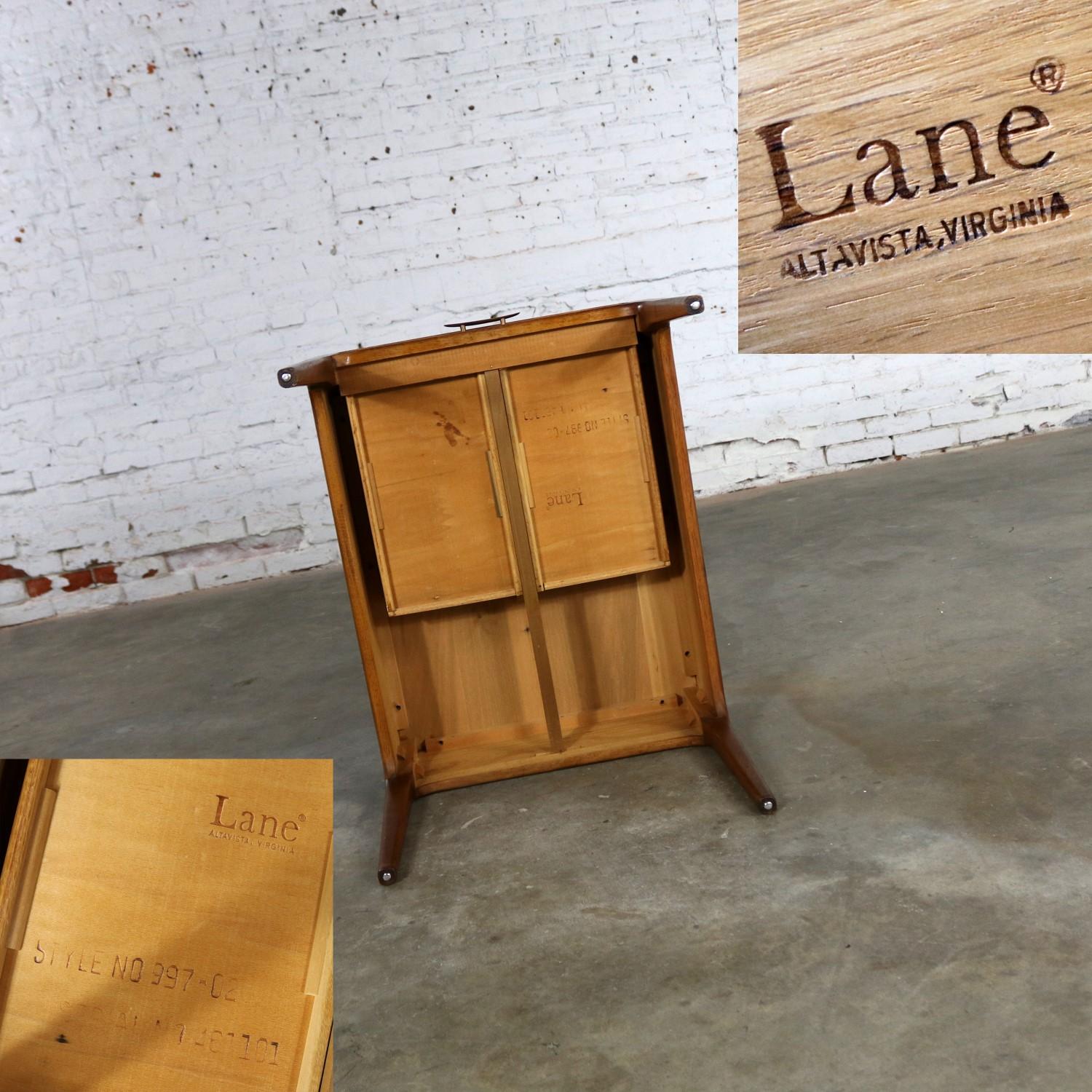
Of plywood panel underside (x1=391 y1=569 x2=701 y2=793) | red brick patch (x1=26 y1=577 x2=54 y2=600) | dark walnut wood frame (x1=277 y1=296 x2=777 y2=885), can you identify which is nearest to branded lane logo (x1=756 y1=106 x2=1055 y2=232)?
dark walnut wood frame (x1=277 y1=296 x2=777 y2=885)

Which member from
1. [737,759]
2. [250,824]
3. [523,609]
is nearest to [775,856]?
[737,759]

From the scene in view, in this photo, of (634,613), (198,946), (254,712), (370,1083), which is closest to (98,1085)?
(198,946)

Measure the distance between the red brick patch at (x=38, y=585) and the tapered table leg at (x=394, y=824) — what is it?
2.66m

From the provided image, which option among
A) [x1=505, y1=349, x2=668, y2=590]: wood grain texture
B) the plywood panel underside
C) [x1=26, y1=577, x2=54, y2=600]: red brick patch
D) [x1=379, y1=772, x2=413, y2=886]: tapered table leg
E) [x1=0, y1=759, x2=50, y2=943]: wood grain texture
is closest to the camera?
[x1=0, y1=759, x2=50, y2=943]: wood grain texture

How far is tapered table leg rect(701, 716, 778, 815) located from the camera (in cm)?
191

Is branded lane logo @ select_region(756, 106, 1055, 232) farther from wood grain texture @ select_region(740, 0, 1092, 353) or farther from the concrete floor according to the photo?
the concrete floor

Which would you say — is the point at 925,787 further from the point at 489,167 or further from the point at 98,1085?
the point at 489,167

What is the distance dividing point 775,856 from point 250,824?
129 cm

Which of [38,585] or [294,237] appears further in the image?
[38,585]

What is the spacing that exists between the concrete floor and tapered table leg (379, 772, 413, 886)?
4cm

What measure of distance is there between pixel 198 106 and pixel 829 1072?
12.6ft

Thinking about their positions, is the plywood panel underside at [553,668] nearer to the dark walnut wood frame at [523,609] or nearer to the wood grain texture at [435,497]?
the dark walnut wood frame at [523,609]

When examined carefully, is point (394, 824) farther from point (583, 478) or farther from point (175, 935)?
point (175, 935)

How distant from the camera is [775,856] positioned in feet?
5.78
